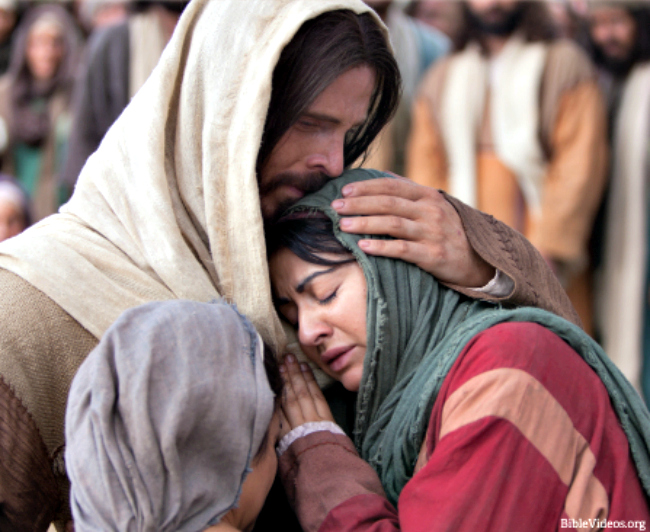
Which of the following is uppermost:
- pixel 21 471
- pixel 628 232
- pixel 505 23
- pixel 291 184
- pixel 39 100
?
pixel 505 23

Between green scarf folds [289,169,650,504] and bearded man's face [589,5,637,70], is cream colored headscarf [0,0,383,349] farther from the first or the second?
bearded man's face [589,5,637,70]

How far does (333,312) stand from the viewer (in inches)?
76.4

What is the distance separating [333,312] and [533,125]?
3704mm

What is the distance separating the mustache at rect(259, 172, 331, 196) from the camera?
209 cm

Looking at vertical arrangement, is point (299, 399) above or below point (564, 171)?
above

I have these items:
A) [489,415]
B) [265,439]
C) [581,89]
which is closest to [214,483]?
[265,439]

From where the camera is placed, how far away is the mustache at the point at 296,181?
209 centimetres

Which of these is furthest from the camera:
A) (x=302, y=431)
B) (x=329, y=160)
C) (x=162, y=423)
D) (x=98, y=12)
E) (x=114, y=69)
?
(x=98, y=12)

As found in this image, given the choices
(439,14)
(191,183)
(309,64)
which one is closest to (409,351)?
(191,183)

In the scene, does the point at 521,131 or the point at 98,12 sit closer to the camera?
the point at 521,131

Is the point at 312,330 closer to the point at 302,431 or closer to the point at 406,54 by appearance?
the point at 302,431

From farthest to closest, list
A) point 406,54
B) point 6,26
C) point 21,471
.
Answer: point 6,26 < point 406,54 < point 21,471

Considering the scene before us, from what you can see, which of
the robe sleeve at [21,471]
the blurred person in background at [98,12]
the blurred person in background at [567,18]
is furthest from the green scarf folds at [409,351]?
the blurred person in background at [98,12]

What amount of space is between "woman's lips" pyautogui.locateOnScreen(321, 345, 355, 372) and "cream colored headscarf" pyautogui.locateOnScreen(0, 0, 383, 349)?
139 millimetres
